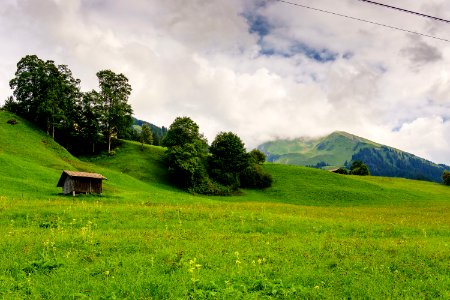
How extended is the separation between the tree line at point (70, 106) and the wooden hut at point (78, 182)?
4065 cm

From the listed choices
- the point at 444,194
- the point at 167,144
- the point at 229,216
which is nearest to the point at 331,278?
the point at 229,216

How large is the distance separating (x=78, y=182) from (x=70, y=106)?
164 feet

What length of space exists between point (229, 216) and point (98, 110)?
7351 centimetres

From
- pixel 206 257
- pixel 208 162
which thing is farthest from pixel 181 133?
pixel 206 257

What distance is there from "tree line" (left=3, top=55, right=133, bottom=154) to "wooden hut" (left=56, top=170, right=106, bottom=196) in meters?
40.7

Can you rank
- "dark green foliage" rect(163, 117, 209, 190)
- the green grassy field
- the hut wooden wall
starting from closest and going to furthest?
the green grassy field
the hut wooden wall
"dark green foliage" rect(163, 117, 209, 190)

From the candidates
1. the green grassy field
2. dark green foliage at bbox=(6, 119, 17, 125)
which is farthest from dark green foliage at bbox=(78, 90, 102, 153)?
the green grassy field

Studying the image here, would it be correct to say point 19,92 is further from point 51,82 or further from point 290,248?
point 290,248

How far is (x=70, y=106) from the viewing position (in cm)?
9069

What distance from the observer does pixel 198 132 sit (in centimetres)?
9056

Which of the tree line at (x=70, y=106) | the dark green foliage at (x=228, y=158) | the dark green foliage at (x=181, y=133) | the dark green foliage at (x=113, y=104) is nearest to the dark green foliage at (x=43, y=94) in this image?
the tree line at (x=70, y=106)

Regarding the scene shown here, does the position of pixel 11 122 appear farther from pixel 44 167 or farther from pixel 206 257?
pixel 206 257

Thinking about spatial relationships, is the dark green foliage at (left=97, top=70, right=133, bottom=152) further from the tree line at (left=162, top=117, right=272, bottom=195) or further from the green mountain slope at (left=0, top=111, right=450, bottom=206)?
the tree line at (left=162, top=117, right=272, bottom=195)

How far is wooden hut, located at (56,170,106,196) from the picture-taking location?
47.2 meters
